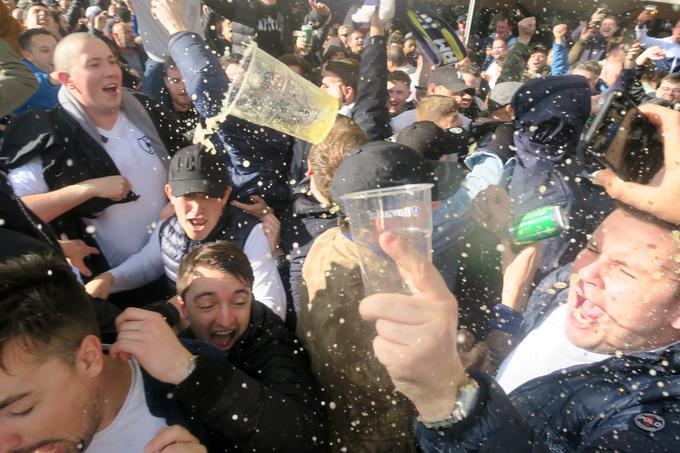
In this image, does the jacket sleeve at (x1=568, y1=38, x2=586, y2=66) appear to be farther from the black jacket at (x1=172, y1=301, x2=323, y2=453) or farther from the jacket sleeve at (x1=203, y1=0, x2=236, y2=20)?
the black jacket at (x1=172, y1=301, x2=323, y2=453)

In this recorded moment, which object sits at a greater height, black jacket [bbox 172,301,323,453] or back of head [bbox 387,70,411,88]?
back of head [bbox 387,70,411,88]

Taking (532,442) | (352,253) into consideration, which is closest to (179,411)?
(352,253)

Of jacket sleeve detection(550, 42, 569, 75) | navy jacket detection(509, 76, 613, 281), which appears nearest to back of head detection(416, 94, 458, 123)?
navy jacket detection(509, 76, 613, 281)

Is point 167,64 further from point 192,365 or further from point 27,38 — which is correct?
point 192,365

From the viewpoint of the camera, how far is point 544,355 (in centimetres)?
167

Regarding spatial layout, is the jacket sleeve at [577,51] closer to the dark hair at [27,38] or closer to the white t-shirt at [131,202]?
the white t-shirt at [131,202]

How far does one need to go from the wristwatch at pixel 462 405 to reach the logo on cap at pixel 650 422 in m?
0.46

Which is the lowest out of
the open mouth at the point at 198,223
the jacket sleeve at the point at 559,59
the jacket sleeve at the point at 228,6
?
the jacket sleeve at the point at 559,59

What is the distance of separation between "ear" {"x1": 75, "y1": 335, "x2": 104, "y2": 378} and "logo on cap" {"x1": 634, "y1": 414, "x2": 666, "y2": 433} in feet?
4.47

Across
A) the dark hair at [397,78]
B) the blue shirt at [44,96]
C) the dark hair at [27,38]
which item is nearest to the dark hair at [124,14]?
the dark hair at [27,38]

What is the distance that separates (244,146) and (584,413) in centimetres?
226

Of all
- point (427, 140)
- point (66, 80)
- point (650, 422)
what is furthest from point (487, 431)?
point (66, 80)

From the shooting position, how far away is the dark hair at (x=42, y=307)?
1.08 metres

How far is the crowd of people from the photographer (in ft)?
3.61
